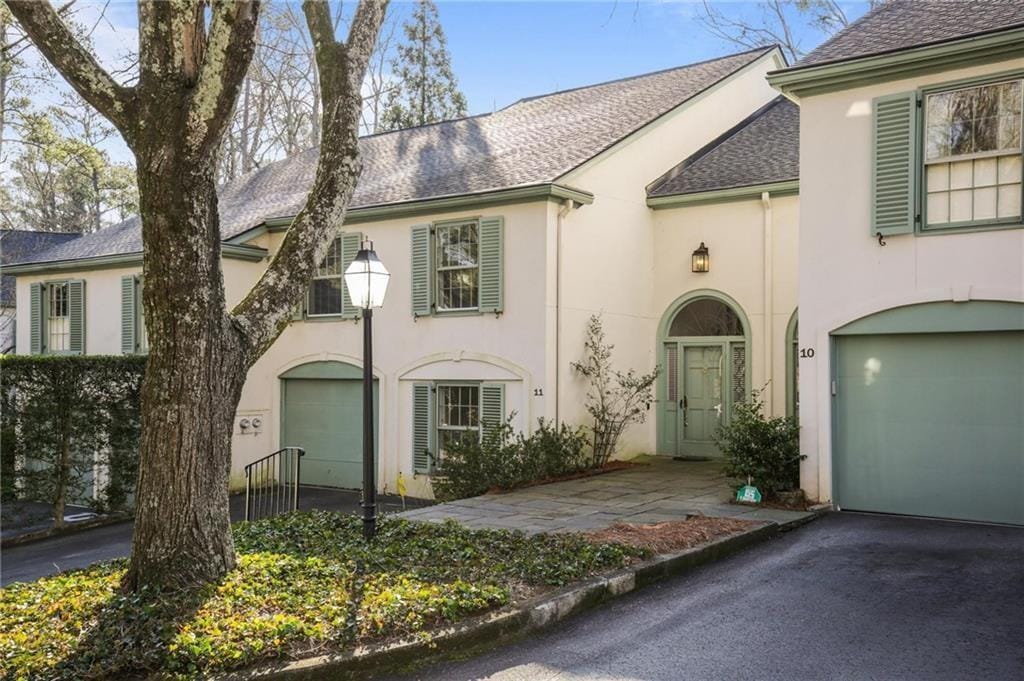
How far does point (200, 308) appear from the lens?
19.1 feet

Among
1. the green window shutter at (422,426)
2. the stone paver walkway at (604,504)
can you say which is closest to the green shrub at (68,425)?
the green window shutter at (422,426)

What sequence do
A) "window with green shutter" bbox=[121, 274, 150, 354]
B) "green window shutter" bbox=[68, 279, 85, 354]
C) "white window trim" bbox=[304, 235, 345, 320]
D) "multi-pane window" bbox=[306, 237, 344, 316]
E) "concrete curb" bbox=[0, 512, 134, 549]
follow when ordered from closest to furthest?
"concrete curb" bbox=[0, 512, 134, 549]
"white window trim" bbox=[304, 235, 345, 320]
"multi-pane window" bbox=[306, 237, 344, 316]
"window with green shutter" bbox=[121, 274, 150, 354]
"green window shutter" bbox=[68, 279, 85, 354]

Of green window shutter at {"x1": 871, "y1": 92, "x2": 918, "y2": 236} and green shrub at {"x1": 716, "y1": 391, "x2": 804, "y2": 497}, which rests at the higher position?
green window shutter at {"x1": 871, "y1": 92, "x2": 918, "y2": 236}

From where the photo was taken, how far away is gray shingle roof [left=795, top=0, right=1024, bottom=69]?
8.98m

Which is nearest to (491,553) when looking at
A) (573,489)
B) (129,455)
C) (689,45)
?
(573,489)

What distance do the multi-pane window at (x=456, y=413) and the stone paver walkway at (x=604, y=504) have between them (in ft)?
7.20

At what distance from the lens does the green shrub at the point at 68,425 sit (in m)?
12.6

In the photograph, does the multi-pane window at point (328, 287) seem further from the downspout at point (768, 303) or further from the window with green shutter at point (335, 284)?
the downspout at point (768, 303)

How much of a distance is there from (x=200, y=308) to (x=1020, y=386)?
767 centimetres

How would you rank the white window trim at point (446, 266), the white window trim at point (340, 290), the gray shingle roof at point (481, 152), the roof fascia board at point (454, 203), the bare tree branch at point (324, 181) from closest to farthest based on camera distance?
the bare tree branch at point (324, 181), the roof fascia board at point (454, 203), the white window trim at point (446, 266), the gray shingle roof at point (481, 152), the white window trim at point (340, 290)

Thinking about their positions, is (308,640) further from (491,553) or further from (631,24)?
(631,24)

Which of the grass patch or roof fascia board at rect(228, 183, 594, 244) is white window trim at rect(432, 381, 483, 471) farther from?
the grass patch

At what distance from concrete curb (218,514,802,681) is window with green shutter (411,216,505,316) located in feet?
21.6

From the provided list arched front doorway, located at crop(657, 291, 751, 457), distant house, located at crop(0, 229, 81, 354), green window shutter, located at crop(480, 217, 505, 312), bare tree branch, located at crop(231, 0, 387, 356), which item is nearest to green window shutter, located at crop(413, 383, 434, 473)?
green window shutter, located at crop(480, 217, 505, 312)
